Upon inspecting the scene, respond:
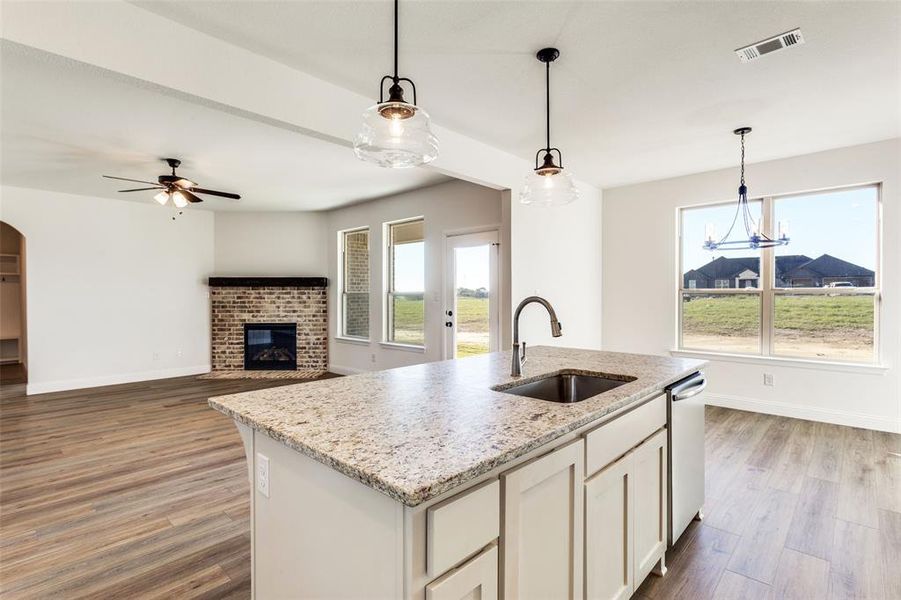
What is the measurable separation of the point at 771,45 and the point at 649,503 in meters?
2.50

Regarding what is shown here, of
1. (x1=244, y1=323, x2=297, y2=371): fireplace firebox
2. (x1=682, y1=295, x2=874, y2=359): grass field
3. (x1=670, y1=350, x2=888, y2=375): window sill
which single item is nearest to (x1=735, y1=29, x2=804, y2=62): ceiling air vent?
(x1=682, y1=295, x2=874, y2=359): grass field

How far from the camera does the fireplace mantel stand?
6.98 m

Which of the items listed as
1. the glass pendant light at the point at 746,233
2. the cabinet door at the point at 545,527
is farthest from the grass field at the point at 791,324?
the cabinet door at the point at 545,527

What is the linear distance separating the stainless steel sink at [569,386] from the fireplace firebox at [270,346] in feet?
18.9

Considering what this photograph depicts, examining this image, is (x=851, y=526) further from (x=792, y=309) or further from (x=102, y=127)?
(x=102, y=127)

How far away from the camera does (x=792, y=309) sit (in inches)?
178

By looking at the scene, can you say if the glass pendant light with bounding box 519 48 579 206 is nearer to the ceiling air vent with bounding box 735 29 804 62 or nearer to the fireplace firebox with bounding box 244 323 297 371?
the ceiling air vent with bounding box 735 29 804 62

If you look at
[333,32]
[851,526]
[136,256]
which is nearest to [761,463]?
[851,526]

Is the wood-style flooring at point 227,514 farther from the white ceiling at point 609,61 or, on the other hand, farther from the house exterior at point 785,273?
the white ceiling at point 609,61

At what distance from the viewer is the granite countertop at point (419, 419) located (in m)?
0.99

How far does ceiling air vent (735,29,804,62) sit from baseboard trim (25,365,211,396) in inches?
302

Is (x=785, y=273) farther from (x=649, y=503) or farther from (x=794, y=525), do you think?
(x=649, y=503)

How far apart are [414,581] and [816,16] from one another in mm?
3027

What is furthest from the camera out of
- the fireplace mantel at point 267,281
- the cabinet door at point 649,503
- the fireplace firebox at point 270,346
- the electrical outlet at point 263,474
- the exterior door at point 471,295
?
the fireplace firebox at point 270,346
